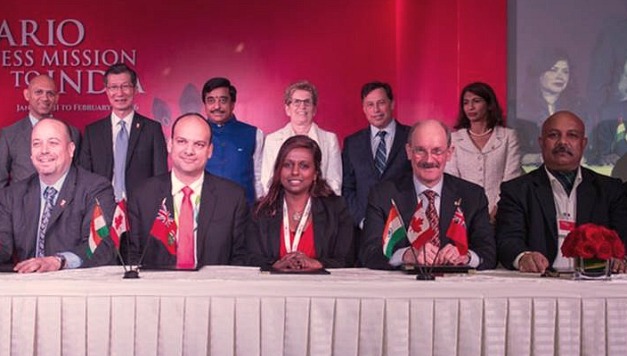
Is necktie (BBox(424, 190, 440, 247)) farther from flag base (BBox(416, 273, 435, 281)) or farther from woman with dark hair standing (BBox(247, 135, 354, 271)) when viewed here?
flag base (BBox(416, 273, 435, 281))

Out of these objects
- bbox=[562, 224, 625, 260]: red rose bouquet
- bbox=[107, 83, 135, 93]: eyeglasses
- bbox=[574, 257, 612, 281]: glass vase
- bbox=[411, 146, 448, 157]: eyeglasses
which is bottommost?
bbox=[574, 257, 612, 281]: glass vase

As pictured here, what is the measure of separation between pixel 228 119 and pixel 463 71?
5.19ft

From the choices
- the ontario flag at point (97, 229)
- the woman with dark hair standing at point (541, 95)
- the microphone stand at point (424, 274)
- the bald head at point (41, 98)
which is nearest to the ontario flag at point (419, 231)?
the microphone stand at point (424, 274)

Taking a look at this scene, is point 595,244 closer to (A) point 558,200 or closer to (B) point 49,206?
(A) point 558,200

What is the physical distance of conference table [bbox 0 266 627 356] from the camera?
3885mm

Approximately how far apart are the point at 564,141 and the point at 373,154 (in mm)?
1943

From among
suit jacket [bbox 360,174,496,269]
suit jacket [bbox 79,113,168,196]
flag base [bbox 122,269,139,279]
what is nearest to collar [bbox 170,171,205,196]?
suit jacket [bbox 360,174,496,269]

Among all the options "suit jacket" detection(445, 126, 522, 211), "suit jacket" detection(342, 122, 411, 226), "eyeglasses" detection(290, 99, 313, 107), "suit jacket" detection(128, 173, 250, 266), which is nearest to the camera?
"suit jacket" detection(128, 173, 250, 266)

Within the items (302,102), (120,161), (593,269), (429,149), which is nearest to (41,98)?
(120,161)

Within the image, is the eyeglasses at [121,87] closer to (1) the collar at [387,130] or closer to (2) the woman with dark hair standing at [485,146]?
(1) the collar at [387,130]

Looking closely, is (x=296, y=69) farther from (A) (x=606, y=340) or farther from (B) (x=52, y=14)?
(A) (x=606, y=340)

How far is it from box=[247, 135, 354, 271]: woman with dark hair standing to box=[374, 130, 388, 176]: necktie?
167 cm

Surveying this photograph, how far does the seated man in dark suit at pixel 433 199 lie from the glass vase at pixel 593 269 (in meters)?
0.69

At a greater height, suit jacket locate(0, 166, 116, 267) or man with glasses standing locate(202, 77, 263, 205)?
man with glasses standing locate(202, 77, 263, 205)
